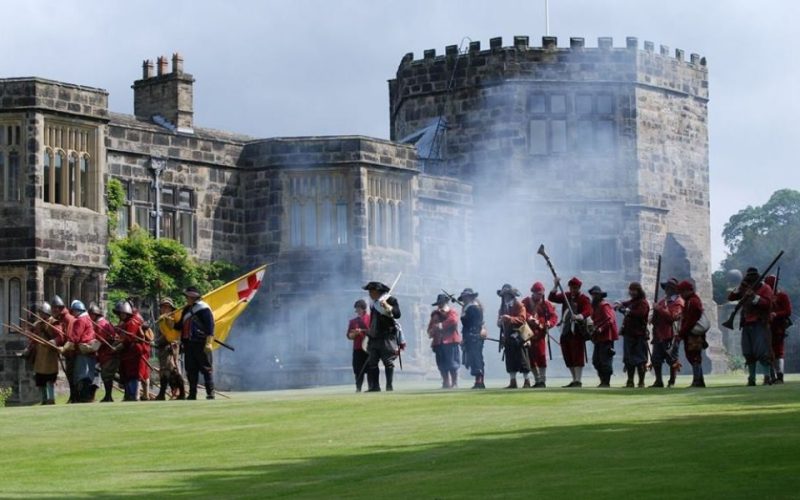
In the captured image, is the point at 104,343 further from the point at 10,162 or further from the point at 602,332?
the point at 10,162

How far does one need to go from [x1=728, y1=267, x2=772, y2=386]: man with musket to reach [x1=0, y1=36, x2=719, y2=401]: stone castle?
55.9 ft

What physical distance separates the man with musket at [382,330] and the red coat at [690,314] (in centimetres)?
478

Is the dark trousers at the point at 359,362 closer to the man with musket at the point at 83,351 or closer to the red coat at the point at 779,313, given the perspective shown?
the man with musket at the point at 83,351

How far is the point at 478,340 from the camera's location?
36.6 m

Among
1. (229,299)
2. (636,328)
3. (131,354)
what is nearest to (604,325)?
(636,328)

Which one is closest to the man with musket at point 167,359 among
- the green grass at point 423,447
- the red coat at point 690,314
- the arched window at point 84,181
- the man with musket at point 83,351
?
the man with musket at point 83,351

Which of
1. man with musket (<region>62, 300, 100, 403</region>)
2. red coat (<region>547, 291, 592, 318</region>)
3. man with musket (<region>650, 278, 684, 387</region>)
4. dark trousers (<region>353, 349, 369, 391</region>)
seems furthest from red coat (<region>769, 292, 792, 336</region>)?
man with musket (<region>62, 300, 100, 403</region>)

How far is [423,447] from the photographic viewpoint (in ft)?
70.0

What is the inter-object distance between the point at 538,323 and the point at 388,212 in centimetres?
1795

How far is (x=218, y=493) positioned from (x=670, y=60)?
4644 cm

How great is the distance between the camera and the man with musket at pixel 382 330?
33844 millimetres

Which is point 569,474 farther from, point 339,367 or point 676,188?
point 676,188

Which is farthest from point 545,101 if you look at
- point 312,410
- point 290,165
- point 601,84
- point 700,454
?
point 700,454

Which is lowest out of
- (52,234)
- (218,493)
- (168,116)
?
(218,493)
